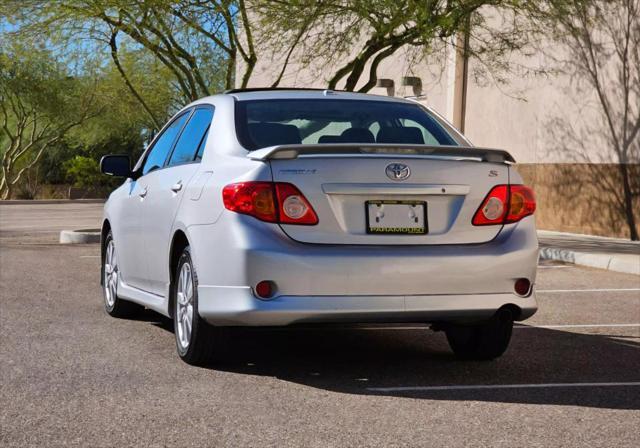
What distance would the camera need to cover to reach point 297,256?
6.39 metres

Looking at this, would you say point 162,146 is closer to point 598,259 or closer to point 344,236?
point 344,236

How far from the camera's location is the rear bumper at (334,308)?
6.41 meters

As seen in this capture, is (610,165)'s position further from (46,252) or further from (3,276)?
(3,276)

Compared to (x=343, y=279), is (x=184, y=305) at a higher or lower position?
lower

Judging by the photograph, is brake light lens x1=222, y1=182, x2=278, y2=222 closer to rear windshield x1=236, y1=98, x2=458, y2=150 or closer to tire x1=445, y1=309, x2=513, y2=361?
rear windshield x1=236, y1=98, x2=458, y2=150

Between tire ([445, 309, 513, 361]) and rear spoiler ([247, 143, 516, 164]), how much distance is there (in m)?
1.07

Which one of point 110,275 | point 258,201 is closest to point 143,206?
point 110,275

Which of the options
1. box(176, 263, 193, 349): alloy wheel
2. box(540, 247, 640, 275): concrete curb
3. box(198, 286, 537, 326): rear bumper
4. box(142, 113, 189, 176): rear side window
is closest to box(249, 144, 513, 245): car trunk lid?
box(198, 286, 537, 326): rear bumper

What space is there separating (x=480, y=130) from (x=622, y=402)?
2072 centimetres

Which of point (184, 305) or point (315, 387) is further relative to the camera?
point (184, 305)

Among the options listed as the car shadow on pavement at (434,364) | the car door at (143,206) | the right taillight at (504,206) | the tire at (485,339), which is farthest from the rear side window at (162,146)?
the right taillight at (504,206)

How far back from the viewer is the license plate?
21.4 feet

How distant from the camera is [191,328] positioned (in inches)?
277

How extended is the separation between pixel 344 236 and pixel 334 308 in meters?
0.39
